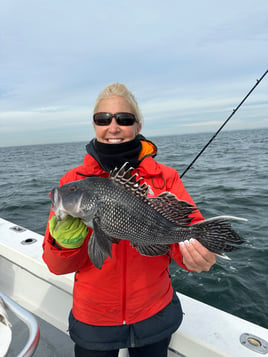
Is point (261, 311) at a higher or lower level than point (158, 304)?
lower

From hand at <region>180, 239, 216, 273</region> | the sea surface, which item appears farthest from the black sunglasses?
the sea surface

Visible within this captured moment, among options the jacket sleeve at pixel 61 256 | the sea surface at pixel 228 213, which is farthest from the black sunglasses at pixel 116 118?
the sea surface at pixel 228 213

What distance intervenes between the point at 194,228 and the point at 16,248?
141 inches

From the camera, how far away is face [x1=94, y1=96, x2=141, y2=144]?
2.50 metres

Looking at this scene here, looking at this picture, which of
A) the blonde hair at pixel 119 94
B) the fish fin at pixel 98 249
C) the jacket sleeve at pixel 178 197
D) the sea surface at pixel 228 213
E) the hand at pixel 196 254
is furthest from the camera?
the sea surface at pixel 228 213

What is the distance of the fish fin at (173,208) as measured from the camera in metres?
2.18

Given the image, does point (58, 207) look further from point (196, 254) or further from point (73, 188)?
point (196, 254)

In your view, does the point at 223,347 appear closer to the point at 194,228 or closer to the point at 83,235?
the point at 194,228

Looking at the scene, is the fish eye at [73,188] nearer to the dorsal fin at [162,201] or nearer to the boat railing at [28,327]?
the dorsal fin at [162,201]

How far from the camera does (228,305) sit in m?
5.29

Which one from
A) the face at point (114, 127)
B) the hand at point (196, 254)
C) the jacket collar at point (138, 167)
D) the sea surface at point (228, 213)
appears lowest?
the sea surface at point (228, 213)

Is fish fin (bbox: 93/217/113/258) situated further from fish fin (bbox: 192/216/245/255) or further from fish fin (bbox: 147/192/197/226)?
fish fin (bbox: 192/216/245/255)

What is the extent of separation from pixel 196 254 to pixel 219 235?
0.26 meters

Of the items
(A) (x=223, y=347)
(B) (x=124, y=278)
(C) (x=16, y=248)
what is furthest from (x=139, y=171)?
(C) (x=16, y=248)
